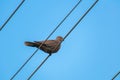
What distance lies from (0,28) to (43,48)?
20.3 feet

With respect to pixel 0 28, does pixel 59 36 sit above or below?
above

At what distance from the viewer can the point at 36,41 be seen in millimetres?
10328

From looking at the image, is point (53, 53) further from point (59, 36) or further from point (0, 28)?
point (0, 28)

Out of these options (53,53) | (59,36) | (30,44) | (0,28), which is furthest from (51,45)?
(0,28)

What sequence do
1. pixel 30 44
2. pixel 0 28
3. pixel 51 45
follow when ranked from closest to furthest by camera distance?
1. pixel 0 28
2. pixel 30 44
3. pixel 51 45

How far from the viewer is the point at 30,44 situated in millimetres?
10242

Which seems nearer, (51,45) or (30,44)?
(30,44)

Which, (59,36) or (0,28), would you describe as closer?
(0,28)

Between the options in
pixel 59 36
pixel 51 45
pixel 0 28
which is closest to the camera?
pixel 0 28

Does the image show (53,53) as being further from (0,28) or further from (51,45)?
(0,28)

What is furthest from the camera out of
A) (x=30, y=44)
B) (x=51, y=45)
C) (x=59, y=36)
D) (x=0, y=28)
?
(x=59, y=36)

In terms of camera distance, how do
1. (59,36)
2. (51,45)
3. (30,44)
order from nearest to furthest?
(30,44) → (51,45) → (59,36)

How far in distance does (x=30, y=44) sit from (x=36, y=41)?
0.22m

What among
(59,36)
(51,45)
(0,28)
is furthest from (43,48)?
(0,28)
